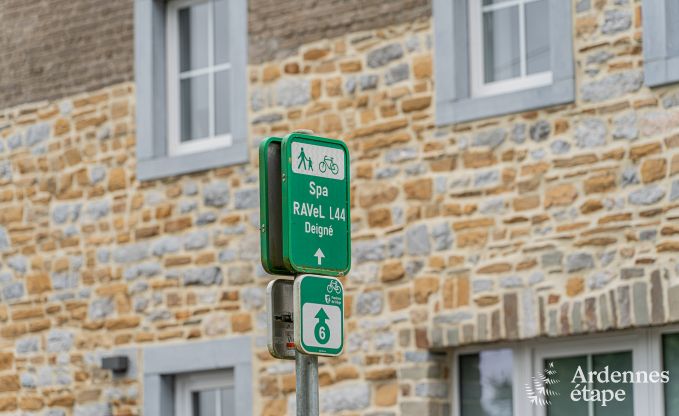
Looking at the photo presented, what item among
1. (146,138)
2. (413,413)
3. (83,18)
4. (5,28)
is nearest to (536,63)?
(413,413)

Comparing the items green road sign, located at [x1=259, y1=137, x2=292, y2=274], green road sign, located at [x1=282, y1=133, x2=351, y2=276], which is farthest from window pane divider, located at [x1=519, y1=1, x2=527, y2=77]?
green road sign, located at [x1=259, y1=137, x2=292, y2=274]

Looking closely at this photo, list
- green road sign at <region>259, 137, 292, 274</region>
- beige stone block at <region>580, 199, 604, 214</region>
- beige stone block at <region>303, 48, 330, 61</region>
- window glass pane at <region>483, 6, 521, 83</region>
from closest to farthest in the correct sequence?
green road sign at <region>259, 137, 292, 274</region>, beige stone block at <region>580, 199, 604, 214</region>, window glass pane at <region>483, 6, 521, 83</region>, beige stone block at <region>303, 48, 330, 61</region>

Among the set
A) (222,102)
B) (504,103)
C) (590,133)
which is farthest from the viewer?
(222,102)

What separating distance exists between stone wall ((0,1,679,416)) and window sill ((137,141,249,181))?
3.1 inches

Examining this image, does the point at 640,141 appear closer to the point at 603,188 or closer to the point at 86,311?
the point at 603,188

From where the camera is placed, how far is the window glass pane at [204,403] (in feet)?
42.8

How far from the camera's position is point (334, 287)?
23.5 feet

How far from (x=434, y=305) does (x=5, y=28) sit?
16.8 ft

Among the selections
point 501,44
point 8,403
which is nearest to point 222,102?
point 501,44

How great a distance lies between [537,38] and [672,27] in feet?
3.70

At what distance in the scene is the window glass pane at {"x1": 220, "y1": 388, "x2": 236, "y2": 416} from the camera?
12859mm

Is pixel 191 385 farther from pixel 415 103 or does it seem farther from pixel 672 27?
pixel 672 27

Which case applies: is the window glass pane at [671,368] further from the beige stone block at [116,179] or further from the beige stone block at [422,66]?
the beige stone block at [116,179]

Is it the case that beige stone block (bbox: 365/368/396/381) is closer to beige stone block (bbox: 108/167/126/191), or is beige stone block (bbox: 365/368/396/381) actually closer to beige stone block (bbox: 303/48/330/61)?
beige stone block (bbox: 303/48/330/61)
